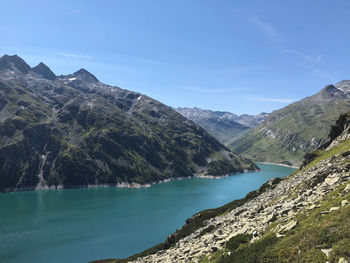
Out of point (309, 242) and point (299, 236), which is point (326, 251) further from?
point (299, 236)

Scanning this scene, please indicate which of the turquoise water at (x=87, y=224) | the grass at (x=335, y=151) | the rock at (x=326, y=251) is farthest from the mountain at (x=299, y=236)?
the turquoise water at (x=87, y=224)

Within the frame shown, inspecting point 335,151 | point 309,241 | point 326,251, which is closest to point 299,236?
point 309,241

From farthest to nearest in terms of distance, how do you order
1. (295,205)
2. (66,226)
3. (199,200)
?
(199,200)
(66,226)
(295,205)

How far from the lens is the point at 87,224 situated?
412 feet

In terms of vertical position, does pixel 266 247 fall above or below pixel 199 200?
above

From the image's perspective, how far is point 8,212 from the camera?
14850 cm

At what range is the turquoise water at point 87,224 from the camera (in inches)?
3558

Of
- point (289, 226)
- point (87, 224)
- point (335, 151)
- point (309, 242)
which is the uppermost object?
point (335, 151)

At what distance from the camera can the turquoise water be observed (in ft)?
297

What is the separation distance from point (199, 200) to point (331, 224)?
168 m

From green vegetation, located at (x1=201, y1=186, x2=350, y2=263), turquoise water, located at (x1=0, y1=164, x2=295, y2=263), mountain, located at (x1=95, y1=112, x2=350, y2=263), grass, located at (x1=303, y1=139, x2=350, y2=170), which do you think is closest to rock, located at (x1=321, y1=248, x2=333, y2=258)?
mountain, located at (x1=95, y1=112, x2=350, y2=263)

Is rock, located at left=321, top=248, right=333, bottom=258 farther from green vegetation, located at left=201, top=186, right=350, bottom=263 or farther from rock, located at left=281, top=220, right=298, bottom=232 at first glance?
rock, located at left=281, top=220, right=298, bottom=232

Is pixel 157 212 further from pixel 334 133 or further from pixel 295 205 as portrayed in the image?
pixel 295 205

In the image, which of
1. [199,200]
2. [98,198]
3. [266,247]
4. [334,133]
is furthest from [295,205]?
[98,198]
